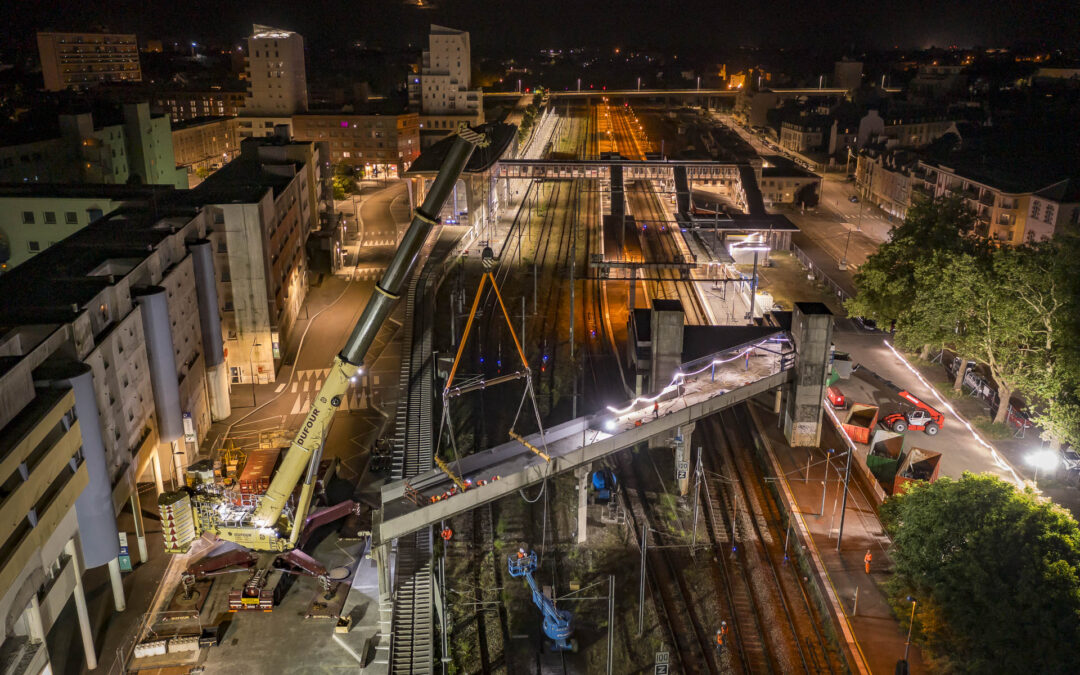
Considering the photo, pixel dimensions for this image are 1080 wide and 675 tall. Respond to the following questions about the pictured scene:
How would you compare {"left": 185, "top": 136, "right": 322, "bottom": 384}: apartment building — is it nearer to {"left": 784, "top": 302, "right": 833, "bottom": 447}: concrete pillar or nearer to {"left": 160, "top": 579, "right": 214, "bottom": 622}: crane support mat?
{"left": 160, "top": 579, "right": 214, "bottom": 622}: crane support mat

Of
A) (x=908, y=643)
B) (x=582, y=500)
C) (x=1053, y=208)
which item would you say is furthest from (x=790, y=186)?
(x=908, y=643)

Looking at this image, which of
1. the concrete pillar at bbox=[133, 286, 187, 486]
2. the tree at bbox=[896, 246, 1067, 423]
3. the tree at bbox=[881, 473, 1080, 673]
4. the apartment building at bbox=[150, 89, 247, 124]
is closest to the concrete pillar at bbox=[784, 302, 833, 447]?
the tree at bbox=[896, 246, 1067, 423]

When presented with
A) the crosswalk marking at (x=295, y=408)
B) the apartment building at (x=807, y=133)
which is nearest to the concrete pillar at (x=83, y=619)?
the crosswalk marking at (x=295, y=408)

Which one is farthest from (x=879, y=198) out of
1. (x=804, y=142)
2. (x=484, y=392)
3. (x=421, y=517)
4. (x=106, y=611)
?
(x=106, y=611)

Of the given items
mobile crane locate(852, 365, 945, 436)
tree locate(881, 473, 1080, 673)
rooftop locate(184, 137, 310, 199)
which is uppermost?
rooftop locate(184, 137, 310, 199)

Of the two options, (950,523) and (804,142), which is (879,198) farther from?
(950,523)

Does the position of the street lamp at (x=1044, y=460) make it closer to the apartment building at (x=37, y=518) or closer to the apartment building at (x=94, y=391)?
the apartment building at (x=94, y=391)

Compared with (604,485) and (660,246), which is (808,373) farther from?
(660,246)
